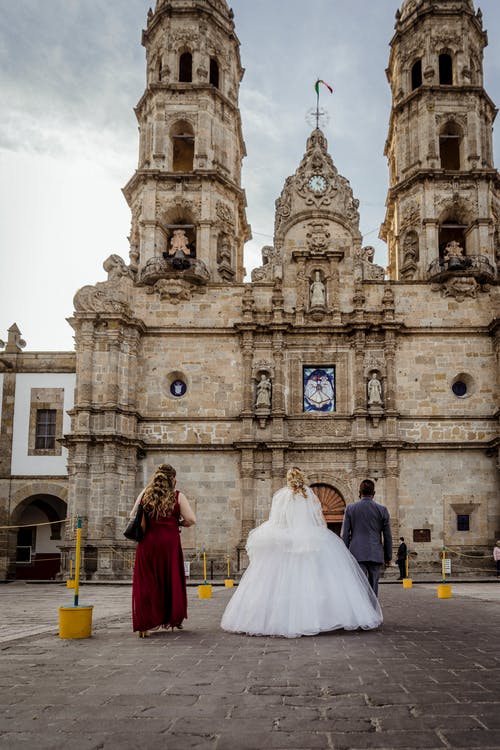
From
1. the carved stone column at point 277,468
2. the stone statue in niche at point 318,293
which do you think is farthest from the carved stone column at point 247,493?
the stone statue in niche at point 318,293

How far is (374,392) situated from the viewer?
30.2m

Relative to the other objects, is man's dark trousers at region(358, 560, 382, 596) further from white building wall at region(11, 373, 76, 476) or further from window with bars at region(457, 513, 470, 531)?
white building wall at region(11, 373, 76, 476)

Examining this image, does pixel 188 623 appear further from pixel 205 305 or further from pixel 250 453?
pixel 205 305

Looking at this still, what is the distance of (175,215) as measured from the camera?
34094 millimetres

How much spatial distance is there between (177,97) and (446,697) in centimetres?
3270

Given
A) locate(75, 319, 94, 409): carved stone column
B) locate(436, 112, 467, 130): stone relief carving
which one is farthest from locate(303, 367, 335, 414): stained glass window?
locate(436, 112, 467, 130): stone relief carving

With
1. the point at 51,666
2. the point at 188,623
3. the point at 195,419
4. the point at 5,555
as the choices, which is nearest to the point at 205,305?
the point at 195,419

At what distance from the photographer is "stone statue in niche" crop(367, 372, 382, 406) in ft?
98.8

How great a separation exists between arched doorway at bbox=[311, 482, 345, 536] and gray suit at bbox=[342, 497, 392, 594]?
62.9 feet

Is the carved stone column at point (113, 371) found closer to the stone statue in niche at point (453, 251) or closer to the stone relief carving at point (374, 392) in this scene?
the stone relief carving at point (374, 392)

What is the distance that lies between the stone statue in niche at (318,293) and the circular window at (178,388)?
5922mm

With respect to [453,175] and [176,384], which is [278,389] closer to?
[176,384]

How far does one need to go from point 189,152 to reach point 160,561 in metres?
30.4

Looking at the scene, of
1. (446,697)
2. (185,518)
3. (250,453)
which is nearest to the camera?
(446,697)
